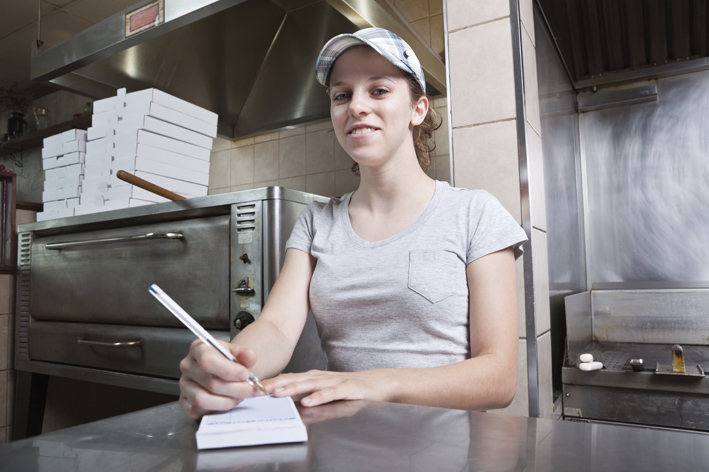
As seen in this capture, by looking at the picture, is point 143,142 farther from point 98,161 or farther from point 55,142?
point 55,142

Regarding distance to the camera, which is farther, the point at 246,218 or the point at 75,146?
the point at 75,146

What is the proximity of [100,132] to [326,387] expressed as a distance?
187 cm

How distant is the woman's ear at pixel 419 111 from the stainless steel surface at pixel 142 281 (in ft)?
1.53

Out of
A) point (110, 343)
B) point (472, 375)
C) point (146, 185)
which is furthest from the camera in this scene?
point (146, 185)

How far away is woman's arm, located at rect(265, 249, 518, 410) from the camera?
0.58 m

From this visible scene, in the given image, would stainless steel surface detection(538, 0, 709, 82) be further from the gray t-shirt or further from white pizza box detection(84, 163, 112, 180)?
white pizza box detection(84, 163, 112, 180)

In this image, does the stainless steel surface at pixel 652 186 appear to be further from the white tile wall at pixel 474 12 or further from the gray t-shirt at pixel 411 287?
the gray t-shirt at pixel 411 287

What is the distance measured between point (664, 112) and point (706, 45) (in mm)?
227

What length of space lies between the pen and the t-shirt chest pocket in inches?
17.0

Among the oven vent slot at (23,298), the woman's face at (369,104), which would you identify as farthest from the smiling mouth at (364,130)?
the oven vent slot at (23,298)

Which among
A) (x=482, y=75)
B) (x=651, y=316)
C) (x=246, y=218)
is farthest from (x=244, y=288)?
(x=651, y=316)

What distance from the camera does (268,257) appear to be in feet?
4.40

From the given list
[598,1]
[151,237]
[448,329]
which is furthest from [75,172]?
[598,1]

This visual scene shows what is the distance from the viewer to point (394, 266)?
37.1 inches
